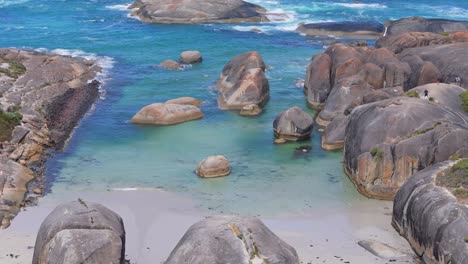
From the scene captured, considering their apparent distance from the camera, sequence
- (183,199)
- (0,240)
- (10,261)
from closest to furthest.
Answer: (10,261)
(0,240)
(183,199)

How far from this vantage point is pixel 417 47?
60.2 metres

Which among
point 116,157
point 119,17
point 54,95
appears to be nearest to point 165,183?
point 116,157

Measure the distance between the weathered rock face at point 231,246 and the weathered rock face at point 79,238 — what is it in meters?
3.38

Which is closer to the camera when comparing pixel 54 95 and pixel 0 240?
pixel 0 240

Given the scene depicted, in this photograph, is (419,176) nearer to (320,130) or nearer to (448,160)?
(448,160)

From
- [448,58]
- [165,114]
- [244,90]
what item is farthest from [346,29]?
[165,114]

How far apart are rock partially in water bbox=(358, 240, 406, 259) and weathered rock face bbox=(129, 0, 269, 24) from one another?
63112 mm

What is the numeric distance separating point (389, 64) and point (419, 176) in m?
21.8

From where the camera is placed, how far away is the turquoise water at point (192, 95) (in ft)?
136

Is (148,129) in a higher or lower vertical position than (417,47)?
lower

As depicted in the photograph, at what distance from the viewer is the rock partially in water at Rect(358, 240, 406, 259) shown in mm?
32094

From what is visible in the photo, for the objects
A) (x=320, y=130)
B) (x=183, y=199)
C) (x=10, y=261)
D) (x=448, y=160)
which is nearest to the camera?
(x=10, y=261)

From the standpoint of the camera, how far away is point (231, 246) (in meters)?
26.4

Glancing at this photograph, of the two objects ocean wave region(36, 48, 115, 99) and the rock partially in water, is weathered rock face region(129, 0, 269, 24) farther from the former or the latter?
the rock partially in water
